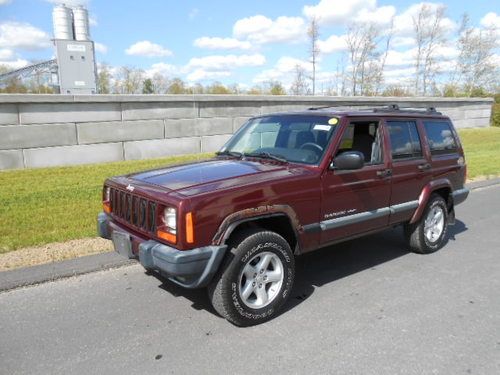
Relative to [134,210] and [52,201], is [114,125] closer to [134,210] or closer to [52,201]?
[52,201]

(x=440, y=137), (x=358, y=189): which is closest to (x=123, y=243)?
(x=358, y=189)

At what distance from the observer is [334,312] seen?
3875 millimetres

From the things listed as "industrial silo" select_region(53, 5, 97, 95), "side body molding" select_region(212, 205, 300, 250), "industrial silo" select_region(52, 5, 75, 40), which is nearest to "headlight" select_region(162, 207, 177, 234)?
"side body molding" select_region(212, 205, 300, 250)

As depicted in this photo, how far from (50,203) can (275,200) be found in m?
4.92

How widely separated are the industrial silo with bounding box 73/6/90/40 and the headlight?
72.3 feet

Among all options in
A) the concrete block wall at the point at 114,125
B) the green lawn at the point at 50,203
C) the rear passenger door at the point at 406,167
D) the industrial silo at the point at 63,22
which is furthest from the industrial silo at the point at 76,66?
the rear passenger door at the point at 406,167

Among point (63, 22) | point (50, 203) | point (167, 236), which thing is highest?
point (63, 22)

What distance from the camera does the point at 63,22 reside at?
21578 millimetres

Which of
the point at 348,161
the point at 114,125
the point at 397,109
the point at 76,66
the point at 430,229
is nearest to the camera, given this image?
the point at 348,161

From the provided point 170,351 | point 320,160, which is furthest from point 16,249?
point 320,160

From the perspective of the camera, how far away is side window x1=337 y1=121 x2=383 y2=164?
4543mm

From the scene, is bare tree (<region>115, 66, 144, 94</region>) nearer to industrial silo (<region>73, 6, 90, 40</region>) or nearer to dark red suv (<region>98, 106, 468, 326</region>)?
industrial silo (<region>73, 6, 90, 40</region>)

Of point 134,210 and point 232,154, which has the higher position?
point 232,154

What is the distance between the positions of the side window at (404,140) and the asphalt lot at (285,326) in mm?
1333
